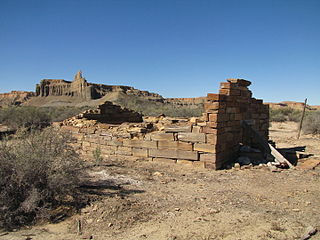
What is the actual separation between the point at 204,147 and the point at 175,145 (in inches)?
36.1

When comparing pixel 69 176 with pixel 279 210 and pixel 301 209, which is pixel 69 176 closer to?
pixel 279 210

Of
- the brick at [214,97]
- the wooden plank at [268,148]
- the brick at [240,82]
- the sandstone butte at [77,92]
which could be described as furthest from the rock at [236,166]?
the sandstone butte at [77,92]

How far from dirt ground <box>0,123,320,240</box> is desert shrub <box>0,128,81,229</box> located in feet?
1.10

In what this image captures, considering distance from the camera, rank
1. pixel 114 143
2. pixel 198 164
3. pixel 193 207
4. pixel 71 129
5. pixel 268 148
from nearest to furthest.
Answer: pixel 193 207, pixel 198 164, pixel 268 148, pixel 114 143, pixel 71 129

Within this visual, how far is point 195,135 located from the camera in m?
6.95

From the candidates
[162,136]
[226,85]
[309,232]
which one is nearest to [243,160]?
[226,85]

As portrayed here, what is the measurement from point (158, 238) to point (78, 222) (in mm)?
1256

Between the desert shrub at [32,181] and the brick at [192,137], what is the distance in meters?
3.35

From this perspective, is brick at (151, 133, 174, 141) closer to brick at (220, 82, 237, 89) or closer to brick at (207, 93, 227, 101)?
brick at (207, 93, 227, 101)

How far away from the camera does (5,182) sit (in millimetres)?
3826

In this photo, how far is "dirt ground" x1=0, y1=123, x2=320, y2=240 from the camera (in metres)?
3.36

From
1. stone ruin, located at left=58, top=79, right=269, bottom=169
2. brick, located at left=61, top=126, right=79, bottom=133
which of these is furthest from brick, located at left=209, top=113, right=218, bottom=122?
brick, located at left=61, top=126, right=79, bottom=133

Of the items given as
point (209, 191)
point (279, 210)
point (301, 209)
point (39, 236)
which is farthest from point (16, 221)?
point (301, 209)

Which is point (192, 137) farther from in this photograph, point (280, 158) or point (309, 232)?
point (309, 232)
